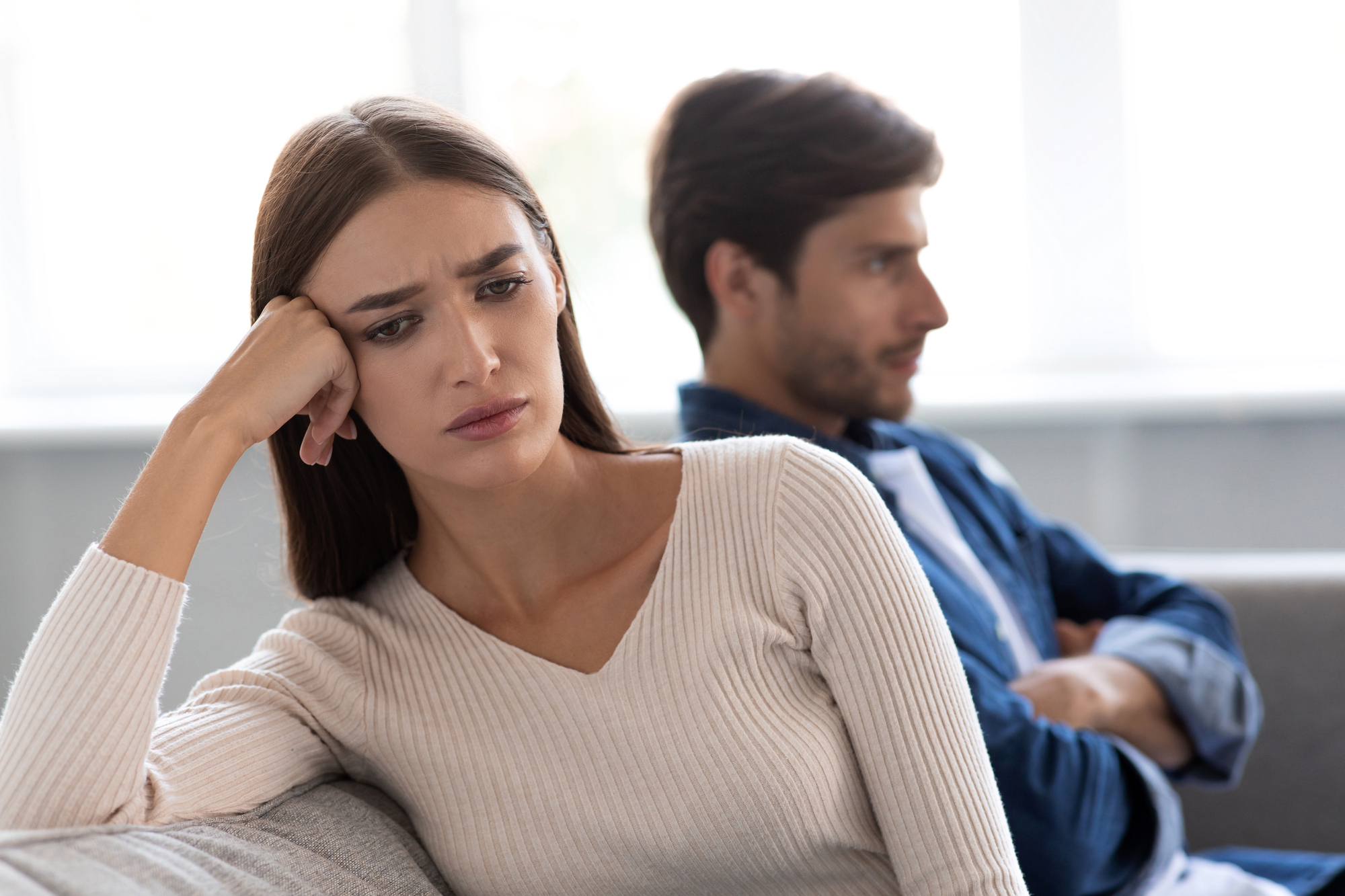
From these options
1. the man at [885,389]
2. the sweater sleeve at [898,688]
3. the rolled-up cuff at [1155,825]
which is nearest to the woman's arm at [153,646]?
the sweater sleeve at [898,688]

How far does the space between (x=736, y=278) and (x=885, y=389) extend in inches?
10.1

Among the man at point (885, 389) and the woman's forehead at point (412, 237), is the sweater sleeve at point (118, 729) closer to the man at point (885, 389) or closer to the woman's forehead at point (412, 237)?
the woman's forehead at point (412, 237)

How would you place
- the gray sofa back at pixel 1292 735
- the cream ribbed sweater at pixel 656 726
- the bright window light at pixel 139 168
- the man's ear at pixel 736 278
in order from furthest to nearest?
1. the bright window light at pixel 139 168
2. the gray sofa back at pixel 1292 735
3. the man's ear at pixel 736 278
4. the cream ribbed sweater at pixel 656 726

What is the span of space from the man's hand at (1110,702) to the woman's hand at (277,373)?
0.87 meters

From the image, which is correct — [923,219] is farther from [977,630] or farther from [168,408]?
[168,408]

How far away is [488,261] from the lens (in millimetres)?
1063

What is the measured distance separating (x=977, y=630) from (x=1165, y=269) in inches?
71.8

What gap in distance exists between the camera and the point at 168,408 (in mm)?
3186

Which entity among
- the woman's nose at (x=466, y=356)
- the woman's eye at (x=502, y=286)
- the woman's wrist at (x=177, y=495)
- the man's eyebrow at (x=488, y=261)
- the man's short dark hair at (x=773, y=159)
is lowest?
the woman's wrist at (x=177, y=495)

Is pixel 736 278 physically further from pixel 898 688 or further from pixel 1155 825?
pixel 1155 825

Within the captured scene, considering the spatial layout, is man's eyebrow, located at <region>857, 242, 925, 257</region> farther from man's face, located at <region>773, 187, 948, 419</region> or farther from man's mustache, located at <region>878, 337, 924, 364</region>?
man's mustache, located at <region>878, 337, 924, 364</region>

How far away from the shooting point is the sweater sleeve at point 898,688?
1009 millimetres

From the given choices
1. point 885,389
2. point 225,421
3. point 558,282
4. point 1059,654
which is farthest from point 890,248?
point 225,421

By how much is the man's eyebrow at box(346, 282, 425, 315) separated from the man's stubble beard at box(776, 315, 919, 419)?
0.66 m
